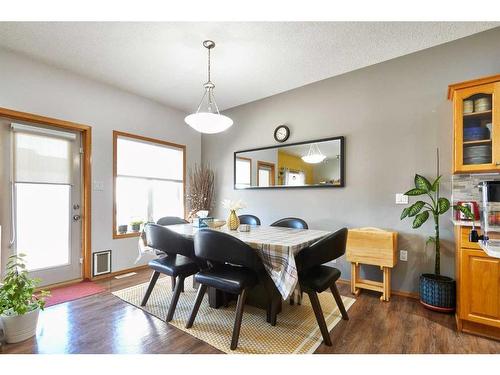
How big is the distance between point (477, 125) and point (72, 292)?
14.2ft

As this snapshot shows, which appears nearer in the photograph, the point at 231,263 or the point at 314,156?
the point at 231,263

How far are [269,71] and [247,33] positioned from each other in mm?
765

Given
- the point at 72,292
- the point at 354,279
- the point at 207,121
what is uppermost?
the point at 207,121

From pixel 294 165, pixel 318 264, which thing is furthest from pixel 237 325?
pixel 294 165

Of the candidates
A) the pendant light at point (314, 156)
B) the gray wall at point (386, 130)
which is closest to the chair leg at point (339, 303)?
the gray wall at point (386, 130)

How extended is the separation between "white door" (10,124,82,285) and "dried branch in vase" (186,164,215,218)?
1699 mm

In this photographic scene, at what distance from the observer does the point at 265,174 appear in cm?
383

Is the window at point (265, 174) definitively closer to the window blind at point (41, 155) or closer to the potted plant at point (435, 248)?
the potted plant at point (435, 248)

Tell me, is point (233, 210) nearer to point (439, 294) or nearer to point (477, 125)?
point (439, 294)

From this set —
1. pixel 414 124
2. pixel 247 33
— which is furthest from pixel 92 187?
pixel 414 124

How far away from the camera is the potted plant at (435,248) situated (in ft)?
7.25

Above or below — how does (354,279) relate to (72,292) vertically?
above

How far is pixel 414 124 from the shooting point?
265 centimetres

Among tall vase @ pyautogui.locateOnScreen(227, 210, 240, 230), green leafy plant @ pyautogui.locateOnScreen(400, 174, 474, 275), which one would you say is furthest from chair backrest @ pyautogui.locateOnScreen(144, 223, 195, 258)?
green leafy plant @ pyautogui.locateOnScreen(400, 174, 474, 275)
